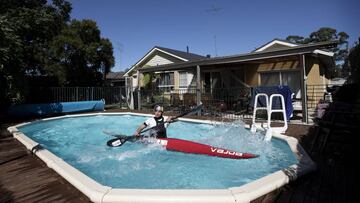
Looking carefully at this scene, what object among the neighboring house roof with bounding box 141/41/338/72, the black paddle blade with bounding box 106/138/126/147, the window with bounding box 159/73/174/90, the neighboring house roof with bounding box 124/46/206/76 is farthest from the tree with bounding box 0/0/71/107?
the window with bounding box 159/73/174/90

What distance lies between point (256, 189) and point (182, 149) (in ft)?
11.0

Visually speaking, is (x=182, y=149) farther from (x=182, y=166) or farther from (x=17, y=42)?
(x=17, y=42)

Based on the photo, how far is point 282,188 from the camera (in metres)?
3.69

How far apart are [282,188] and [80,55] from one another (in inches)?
728

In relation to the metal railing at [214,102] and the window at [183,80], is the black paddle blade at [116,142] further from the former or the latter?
the window at [183,80]

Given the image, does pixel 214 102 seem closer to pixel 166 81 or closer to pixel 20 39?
pixel 166 81

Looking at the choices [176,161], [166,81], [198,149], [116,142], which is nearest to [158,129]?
[176,161]

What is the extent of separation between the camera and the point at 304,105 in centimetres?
898

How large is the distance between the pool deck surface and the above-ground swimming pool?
0.34m

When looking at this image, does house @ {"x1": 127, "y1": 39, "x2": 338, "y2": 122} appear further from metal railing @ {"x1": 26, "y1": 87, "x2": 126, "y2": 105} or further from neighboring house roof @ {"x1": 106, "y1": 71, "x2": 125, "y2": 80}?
neighboring house roof @ {"x1": 106, "y1": 71, "x2": 125, "y2": 80}

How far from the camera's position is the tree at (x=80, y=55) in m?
18.2

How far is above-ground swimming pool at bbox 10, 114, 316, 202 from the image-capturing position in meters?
5.50

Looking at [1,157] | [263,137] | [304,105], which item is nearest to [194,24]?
[304,105]

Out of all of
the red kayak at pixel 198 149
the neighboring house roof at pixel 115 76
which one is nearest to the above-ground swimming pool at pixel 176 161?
the red kayak at pixel 198 149
